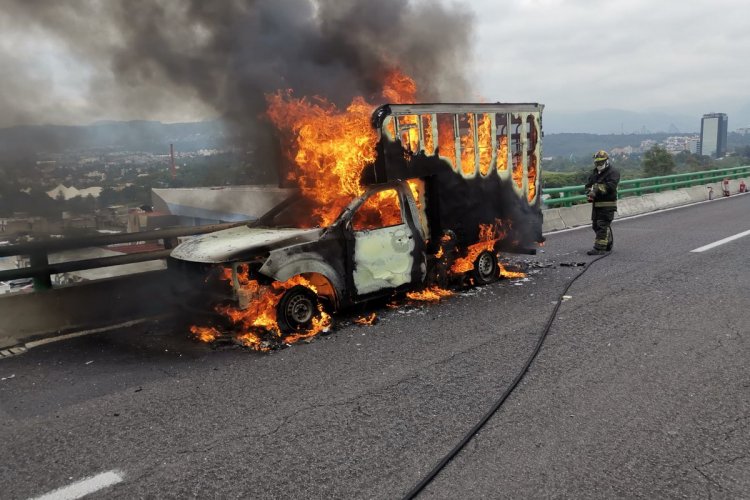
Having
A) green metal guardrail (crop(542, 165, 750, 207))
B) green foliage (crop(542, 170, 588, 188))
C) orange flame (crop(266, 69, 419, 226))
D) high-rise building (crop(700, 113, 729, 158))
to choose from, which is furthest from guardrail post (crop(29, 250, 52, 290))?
high-rise building (crop(700, 113, 729, 158))

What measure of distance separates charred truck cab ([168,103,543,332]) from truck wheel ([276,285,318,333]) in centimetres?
1

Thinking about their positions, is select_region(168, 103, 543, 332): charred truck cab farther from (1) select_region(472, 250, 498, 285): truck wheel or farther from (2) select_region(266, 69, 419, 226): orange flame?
(2) select_region(266, 69, 419, 226): orange flame

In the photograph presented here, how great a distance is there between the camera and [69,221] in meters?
6.69

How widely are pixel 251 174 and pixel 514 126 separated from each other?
4.48m

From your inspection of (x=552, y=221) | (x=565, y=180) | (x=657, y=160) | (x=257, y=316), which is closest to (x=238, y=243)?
(x=257, y=316)

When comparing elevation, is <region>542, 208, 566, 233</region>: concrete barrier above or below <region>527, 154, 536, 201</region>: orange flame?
below

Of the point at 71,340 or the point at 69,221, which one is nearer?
the point at 71,340

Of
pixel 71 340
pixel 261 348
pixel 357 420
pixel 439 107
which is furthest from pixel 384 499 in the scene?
pixel 439 107

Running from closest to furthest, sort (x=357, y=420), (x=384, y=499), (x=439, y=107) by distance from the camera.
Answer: (x=384, y=499)
(x=357, y=420)
(x=439, y=107)

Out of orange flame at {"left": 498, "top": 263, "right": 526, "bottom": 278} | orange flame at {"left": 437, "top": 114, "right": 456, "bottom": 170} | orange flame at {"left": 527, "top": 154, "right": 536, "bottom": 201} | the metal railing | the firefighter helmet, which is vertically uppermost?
orange flame at {"left": 437, "top": 114, "right": 456, "bottom": 170}

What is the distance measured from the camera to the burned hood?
5914 millimetres

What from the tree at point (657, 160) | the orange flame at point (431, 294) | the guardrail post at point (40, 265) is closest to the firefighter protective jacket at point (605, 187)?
the orange flame at point (431, 294)

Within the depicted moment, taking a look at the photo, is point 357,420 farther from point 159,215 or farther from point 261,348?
point 159,215

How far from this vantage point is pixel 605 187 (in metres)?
10.6
